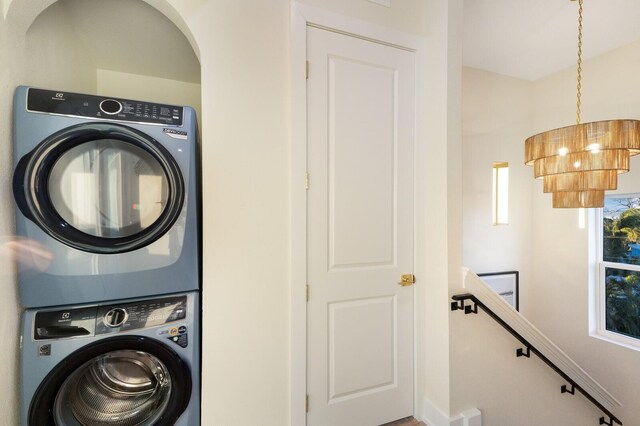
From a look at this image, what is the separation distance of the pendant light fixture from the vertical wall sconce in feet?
3.82

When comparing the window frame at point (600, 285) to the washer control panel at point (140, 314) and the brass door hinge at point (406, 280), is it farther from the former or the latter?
the washer control panel at point (140, 314)

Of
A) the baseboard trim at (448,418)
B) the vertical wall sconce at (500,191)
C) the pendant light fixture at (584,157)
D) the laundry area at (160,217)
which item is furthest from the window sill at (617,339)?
the laundry area at (160,217)

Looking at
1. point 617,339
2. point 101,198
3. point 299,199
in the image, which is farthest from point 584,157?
point 101,198

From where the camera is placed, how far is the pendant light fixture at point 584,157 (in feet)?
5.02

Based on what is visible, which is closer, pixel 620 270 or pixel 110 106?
pixel 110 106

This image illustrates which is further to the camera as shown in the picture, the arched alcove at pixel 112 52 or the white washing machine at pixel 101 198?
the arched alcove at pixel 112 52

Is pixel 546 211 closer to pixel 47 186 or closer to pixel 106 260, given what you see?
pixel 106 260

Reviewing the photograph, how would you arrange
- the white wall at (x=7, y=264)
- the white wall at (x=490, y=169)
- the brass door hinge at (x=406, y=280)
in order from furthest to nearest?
the white wall at (x=490, y=169), the brass door hinge at (x=406, y=280), the white wall at (x=7, y=264)

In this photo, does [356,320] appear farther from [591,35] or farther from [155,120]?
[591,35]

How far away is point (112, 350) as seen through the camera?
1113 mm

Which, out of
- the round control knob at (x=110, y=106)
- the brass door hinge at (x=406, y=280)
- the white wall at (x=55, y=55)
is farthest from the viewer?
the brass door hinge at (x=406, y=280)

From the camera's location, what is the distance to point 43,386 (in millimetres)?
1030

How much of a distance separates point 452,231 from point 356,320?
782mm

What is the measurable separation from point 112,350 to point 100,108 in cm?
99
